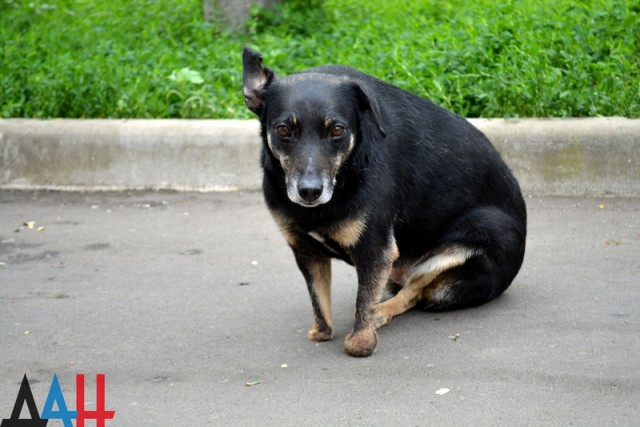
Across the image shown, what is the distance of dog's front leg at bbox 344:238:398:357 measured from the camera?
15.1 feet

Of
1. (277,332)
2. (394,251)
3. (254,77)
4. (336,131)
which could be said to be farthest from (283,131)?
(277,332)

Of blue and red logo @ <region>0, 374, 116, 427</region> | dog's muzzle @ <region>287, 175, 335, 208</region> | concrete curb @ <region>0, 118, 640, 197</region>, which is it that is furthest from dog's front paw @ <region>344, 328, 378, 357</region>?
concrete curb @ <region>0, 118, 640, 197</region>

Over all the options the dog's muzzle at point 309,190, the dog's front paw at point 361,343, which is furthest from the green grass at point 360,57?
the dog's muzzle at point 309,190

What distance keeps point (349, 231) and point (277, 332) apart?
0.82 m

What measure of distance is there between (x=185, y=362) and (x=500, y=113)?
410cm

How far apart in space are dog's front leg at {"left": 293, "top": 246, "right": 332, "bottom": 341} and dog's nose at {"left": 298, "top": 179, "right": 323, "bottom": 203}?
0.62m

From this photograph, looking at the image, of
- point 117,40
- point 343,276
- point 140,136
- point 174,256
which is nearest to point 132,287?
point 174,256

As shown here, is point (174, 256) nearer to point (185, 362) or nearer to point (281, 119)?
point (185, 362)

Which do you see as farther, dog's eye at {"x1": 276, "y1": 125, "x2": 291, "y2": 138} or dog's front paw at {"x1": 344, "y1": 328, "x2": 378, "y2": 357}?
dog's front paw at {"x1": 344, "y1": 328, "x2": 378, "y2": 357}

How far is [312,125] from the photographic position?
431 cm

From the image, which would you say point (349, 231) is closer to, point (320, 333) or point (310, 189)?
point (310, 189)

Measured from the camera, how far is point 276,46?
9.67m

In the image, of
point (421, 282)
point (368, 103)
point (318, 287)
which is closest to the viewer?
point (368, 103)

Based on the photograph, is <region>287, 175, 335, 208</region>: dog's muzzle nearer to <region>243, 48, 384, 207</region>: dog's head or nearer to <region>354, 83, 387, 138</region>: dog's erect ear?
<region>243, 48, 384, 207</region>: dog's head
